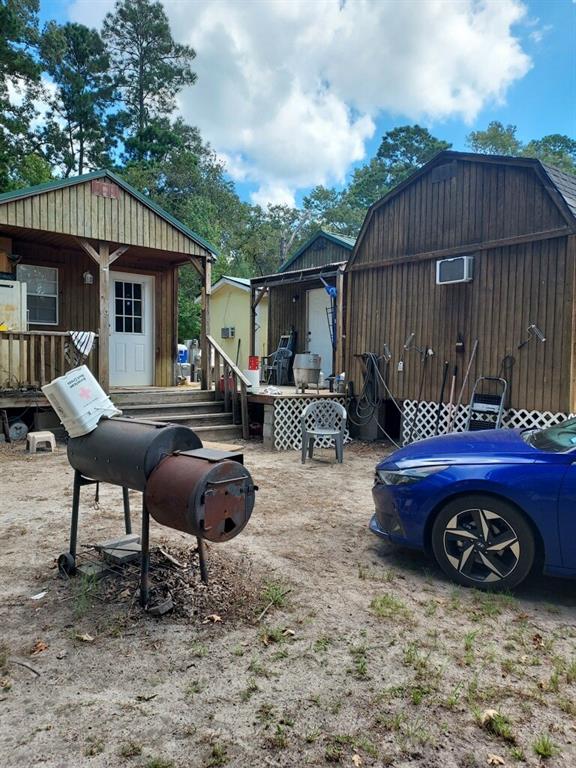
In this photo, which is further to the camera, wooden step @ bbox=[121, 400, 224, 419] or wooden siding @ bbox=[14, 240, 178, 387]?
wooden siding @ bbox=[14, 240, 178, 387]

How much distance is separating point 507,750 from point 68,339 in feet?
26.7

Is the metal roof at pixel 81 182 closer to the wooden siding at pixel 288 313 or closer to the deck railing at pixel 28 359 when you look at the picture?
the deck railing at pixel 28 359

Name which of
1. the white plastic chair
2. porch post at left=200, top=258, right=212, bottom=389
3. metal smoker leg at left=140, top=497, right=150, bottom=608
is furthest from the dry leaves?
porch post at left=200, top=258, right=212, bottom=389

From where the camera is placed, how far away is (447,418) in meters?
8.36

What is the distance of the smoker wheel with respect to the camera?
3410 millimetres

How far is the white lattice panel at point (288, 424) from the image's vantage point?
344 inches

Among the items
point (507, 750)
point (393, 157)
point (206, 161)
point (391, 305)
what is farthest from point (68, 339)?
point (393, 157)

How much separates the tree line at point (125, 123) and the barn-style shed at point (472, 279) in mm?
14021

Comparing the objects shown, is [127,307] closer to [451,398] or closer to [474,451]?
[451,398]

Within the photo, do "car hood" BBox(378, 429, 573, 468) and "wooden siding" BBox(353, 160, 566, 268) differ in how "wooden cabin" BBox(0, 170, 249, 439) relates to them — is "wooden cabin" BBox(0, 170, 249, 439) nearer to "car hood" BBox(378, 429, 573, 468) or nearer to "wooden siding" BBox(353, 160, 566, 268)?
"wooden siding" BBox(353, 160, 566, 268)

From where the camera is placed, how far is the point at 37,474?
643cm

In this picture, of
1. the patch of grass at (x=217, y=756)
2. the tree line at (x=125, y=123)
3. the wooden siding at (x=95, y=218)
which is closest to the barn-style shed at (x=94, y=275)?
the wooden siding at (x=95, y=218)

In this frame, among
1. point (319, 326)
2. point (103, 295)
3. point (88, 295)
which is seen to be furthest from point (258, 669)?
A: point (319, 326)

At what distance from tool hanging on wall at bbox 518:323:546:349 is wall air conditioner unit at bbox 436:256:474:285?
1.22 metres
